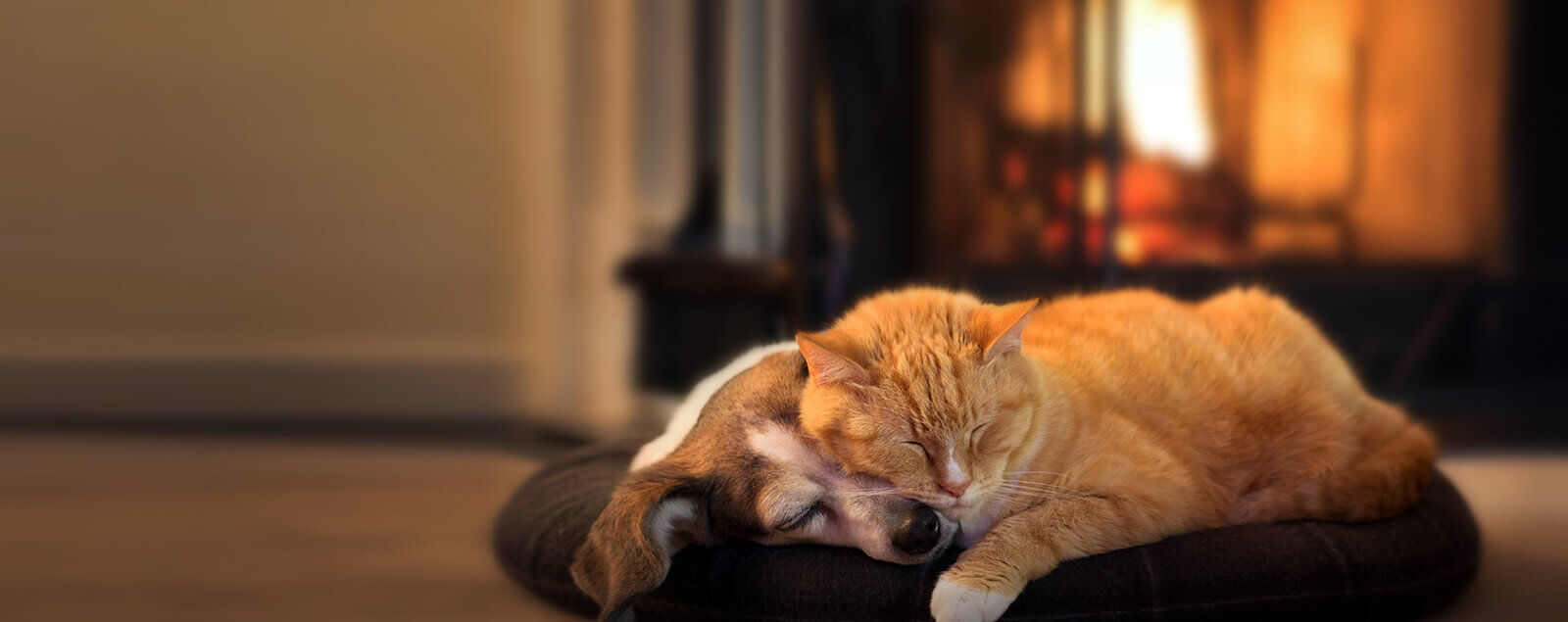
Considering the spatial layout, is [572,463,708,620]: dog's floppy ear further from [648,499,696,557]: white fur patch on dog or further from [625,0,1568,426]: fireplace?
[625,0,1568,426]: fireplace

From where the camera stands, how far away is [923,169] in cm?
301

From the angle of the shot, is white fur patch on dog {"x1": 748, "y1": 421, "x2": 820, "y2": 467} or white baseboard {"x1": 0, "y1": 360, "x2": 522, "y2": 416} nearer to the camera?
white fur patch on dog {"x1": 748, "y1": 421, "x2": 820, "y2": 467}

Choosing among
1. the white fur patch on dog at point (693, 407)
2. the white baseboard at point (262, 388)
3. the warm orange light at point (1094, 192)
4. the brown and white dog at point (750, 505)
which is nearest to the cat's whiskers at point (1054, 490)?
the brown and white dog at point (750, 505)

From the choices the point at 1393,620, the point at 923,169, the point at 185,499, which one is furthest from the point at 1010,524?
the point at 185,499

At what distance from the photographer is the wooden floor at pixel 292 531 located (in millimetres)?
1922

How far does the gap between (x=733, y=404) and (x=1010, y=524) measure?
1.15ft

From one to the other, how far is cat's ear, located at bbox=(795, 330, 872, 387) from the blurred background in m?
1.03

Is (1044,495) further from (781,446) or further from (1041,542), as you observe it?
(781,446)

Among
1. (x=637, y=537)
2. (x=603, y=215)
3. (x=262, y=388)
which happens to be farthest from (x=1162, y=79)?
(x=262, y=388)

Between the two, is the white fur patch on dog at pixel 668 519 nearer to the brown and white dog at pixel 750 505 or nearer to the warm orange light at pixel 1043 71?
the brown and white dog at pixel 750 505

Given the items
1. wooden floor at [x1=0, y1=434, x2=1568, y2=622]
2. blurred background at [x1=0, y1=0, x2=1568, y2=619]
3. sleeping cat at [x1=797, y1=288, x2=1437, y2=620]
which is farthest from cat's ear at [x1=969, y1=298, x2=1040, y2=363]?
blurred background at [x1=0, y1=0, x2=1568, y2=619]

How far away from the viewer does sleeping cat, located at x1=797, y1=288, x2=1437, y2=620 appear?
51.2 inches

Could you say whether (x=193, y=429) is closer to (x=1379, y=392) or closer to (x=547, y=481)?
(x=547, y=481)

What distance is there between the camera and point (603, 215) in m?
3.64
